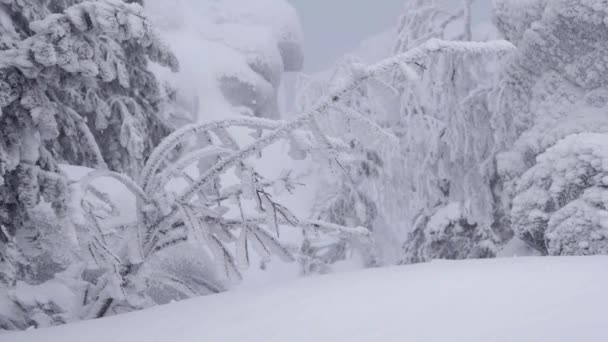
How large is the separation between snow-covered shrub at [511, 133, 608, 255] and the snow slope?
1569 millimetres

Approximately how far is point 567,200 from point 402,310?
3169mm

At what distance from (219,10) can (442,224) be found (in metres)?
12.7

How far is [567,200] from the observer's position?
4.35 m

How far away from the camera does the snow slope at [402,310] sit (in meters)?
1.59

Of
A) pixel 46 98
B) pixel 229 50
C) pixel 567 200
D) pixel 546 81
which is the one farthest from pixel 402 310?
pixel 229 50

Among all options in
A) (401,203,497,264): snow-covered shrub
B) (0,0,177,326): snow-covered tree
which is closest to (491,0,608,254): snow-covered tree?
(401,203,497,264): snow-covered shrub

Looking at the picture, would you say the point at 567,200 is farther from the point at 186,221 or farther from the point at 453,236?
the point at 186,221

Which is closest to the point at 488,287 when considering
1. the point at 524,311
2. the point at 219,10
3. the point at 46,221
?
the point at 524,311

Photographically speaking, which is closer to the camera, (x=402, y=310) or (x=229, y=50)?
(x=402, y=310)

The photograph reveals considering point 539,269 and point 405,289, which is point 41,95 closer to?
point 405,289

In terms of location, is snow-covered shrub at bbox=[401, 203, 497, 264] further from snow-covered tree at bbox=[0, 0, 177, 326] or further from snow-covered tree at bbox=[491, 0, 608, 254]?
snow-covered tree at bbox=[0, 0, 177, 326]

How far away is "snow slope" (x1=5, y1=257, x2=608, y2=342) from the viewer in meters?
1.59

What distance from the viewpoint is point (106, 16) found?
249cm

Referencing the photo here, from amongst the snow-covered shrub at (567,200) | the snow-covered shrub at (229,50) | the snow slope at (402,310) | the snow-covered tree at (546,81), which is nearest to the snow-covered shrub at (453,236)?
the snow-covered tree at (546,81)
